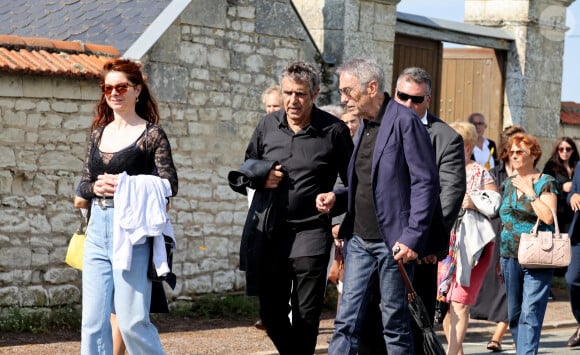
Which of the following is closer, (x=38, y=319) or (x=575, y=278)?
(x=38, y=319)

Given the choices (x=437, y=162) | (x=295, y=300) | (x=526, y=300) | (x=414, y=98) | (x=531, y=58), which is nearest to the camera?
(x=295, y=300)

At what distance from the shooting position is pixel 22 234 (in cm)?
986

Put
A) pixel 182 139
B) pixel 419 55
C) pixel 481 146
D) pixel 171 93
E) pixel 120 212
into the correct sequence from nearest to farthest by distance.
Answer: pixel 120 212 → pixel 171 93 → pixel 182 139 → pixel 481 146 → pixel 419 55

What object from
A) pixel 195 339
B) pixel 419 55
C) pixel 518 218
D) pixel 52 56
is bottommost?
pixel 195 339

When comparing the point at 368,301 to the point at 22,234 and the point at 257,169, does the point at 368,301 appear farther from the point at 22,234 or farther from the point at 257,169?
the point at 22,234

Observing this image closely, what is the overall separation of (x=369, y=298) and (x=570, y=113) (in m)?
10.7

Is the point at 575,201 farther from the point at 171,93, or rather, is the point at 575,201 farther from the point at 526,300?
the point at 171,93

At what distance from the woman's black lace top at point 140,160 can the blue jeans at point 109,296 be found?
0.74ft

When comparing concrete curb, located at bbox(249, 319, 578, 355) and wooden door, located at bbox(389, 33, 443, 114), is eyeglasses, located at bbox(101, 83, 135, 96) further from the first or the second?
wooden door, located at bbox(389, 33, 443, 114)

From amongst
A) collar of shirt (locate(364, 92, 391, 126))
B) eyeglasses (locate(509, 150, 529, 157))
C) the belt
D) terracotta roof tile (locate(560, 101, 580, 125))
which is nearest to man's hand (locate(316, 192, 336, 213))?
collar of shirt (locate(364, 92, 391, 126))

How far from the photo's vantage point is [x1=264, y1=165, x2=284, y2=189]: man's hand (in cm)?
694

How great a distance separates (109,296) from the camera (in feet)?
20.1

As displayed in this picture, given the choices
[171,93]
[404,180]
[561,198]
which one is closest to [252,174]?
[404,180]

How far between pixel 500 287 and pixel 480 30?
→ 489cm
